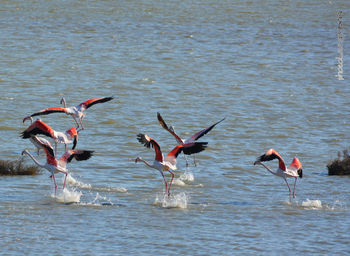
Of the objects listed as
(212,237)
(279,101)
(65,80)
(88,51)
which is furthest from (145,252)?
(88,51)

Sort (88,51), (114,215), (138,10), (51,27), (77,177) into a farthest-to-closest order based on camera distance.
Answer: (138,10), (51,27), (88,51), (77,177), (114,215)

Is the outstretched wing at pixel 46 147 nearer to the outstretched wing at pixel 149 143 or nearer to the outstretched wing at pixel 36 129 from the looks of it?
the outstretched wing at pixel 36 129

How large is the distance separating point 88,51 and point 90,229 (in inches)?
998

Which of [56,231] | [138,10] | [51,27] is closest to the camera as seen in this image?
[56,231]

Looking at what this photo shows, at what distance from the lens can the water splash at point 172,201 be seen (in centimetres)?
1507

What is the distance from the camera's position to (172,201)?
50.0ft

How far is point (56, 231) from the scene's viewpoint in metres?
13.2

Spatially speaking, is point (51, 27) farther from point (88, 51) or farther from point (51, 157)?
point (51, 157)

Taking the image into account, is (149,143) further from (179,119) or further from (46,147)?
(179,119)

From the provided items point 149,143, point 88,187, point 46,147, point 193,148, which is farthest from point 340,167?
point 46,147

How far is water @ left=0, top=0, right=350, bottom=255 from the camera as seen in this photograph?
13.5 meters

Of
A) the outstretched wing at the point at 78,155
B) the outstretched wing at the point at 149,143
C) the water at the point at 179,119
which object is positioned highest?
the outstretched wing at the point at 149,143

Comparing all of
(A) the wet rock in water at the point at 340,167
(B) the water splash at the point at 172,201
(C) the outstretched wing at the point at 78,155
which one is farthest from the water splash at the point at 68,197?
(A) the wet rock in water at the point at 340,167

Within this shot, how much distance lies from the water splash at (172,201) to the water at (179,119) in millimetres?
33
